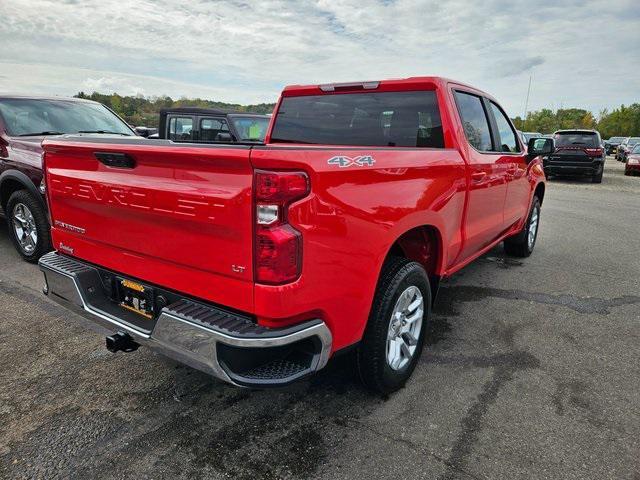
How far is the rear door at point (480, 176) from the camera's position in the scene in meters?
3.60

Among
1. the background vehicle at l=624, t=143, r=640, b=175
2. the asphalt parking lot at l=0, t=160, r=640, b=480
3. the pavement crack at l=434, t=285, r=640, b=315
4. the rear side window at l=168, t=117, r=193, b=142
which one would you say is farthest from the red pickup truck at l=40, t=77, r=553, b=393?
the background vehicle at l=624, t=143, r=640, b=175

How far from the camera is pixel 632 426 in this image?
2.60m

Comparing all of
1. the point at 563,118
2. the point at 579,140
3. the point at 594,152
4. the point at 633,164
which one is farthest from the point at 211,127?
the point at 563,118

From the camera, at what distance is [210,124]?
955 centimetres

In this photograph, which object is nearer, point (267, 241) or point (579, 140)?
point (267, 241)

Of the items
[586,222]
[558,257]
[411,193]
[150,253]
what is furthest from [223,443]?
[586,222]

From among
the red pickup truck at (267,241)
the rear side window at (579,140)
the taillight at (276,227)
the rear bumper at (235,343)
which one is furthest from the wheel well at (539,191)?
the rear side window at (579,140)

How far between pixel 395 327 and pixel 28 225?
4546 millimetres

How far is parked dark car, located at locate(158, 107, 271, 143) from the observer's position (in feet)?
30.8

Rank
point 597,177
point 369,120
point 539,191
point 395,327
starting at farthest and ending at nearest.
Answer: point 597,177, point 539,191, point 369,120, point 395,327

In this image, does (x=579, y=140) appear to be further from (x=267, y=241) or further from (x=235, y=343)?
(x=235, y=343)

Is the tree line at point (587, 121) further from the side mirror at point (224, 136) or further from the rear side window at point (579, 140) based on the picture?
the side mirror at point (224, 136)

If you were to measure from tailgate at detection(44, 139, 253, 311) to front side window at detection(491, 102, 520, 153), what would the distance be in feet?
10.6

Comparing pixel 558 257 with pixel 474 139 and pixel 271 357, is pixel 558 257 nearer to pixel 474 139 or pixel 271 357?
pixel 474 139
